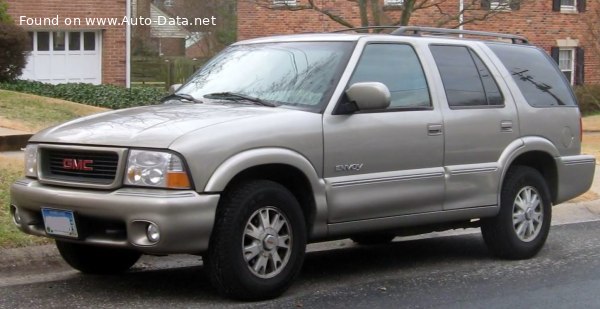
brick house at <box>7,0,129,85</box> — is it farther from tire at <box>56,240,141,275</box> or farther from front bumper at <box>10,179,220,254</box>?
front bumper at <box>10,179,220,254</box>

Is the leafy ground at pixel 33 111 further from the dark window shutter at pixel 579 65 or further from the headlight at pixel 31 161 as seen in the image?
the dark window shutter at pixel 579 65

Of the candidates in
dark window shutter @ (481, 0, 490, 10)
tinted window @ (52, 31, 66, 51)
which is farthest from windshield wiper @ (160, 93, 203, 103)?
tinted window @ (52, 31, 66, 51)

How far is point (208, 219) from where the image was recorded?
5770 millimetres

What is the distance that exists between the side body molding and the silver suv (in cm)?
1

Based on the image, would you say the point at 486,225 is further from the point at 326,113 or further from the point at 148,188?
the point at 148,188

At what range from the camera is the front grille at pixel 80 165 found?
5.93 meters

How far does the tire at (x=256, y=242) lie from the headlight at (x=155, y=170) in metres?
0.38

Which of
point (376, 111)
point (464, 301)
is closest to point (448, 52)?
point (376, 111)

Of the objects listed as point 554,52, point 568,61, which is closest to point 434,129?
point 554,52

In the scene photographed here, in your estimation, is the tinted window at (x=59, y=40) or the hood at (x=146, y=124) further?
the tinted window at (x=59, y=40)

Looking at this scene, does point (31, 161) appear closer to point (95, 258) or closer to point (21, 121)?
point (95, 258)

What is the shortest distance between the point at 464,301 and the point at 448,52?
220cm

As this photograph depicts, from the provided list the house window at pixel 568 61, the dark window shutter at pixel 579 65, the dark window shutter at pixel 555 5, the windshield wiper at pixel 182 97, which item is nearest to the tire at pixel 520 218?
the windshield wiper at pixel 182 97

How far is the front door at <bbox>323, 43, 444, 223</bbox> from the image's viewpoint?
21.5ft
